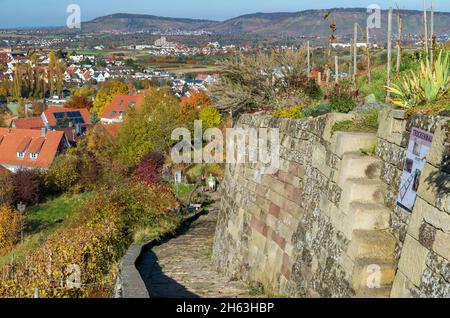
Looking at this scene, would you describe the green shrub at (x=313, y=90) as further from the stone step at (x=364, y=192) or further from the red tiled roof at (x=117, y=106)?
the red tiled roof at (x=117, y=106)

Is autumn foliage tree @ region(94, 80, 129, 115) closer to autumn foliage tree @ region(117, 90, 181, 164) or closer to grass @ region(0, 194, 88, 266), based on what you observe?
autumn foliage tree @ region(117, 90, 181, 164)

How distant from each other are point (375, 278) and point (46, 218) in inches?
1042

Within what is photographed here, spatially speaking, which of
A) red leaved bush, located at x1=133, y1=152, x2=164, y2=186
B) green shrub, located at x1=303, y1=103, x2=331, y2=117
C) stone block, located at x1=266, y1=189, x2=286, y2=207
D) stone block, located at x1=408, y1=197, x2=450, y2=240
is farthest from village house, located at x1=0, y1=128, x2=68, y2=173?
stone block, located at x1=408, y1=197, x2=450, y2=240

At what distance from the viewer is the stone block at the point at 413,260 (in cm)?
496

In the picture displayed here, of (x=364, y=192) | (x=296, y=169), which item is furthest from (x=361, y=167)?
(x=296, y=169)

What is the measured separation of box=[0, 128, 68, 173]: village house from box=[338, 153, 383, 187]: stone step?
44813 mm

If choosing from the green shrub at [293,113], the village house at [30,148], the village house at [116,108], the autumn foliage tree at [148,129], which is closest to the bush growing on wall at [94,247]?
the green shrub at [293,113]

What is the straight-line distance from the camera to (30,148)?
50875 mm

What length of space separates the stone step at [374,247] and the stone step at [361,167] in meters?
0.77

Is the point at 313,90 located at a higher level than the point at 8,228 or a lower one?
higher

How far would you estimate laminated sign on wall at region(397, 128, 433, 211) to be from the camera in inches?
212

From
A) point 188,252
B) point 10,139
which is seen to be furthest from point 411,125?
point 10,139

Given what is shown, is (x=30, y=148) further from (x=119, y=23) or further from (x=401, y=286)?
(x=119, y=23)
